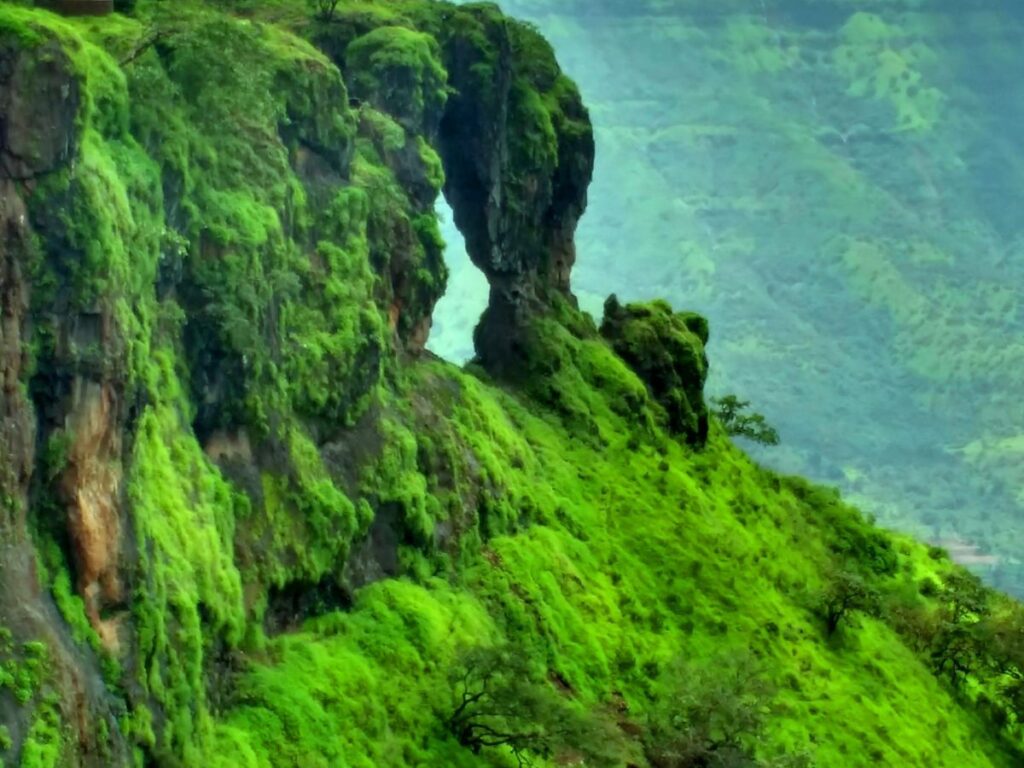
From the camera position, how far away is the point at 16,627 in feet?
85.9

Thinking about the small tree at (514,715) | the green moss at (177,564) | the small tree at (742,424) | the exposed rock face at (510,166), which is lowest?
the small tree at (514,715)

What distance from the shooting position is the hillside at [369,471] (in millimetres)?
29141

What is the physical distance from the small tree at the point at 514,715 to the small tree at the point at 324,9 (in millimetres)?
22791

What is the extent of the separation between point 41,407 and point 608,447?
3518 cm

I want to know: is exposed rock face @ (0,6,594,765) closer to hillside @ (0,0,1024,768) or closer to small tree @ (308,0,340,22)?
hillside @ (0,0,1024,768)

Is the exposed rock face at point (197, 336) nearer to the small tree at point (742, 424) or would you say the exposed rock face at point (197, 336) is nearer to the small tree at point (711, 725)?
the small tree at point (711, 725)

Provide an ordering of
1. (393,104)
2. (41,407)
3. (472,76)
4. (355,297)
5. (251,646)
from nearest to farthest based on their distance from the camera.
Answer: (41,407) < (251,646) < (355,297) < (393,104) < (472,76)

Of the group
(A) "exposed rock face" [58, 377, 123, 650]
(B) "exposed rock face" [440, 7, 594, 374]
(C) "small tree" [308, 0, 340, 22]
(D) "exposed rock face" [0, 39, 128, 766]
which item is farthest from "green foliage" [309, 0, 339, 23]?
(A) "exposed rock face" [58, 377, 123, 650]

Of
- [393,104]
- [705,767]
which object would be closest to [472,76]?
[393,104]

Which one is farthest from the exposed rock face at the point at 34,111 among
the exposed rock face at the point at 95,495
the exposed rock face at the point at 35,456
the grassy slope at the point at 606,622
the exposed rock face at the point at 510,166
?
the exposed rock face at the point at 510,166

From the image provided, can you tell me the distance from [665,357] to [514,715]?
106 ft

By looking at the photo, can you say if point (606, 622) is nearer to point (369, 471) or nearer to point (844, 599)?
point (369, 471)

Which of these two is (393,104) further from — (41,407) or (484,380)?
(41,407)

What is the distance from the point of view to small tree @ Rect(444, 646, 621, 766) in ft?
128
